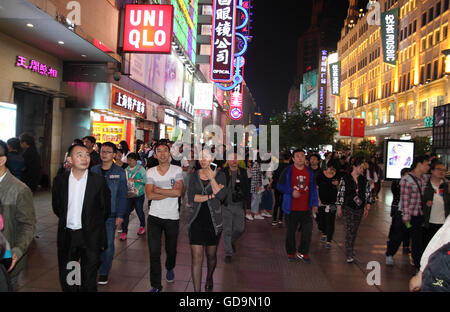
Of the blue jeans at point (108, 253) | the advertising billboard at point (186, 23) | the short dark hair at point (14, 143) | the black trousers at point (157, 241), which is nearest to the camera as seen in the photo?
the black trousers at point (157, 241)

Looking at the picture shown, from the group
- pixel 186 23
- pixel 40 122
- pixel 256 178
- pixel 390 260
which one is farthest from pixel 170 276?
pixel 186 23

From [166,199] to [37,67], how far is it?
399 inches

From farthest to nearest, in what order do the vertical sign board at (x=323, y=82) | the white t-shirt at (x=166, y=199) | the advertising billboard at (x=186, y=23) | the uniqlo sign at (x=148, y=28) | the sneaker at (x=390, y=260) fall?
1. the vertical sign board at (x=323, y=82)
2. the advertising billboard at (x=186, y=23)
3. the uniqlo sign at (x=148, y=28)
4. the sneaker at (x=390, y=260)
5. the white t-shirt at (x=166, y=199)

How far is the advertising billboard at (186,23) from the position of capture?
89.7 feet

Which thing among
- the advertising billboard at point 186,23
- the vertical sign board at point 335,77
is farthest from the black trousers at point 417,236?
the vertical sign board at point 335,77

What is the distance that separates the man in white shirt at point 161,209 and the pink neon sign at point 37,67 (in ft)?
29.5

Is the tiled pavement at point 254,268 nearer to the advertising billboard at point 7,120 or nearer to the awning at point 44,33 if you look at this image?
the advertising billboard at point 7,120

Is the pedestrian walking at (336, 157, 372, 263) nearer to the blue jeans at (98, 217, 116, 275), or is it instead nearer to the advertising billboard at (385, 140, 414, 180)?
the blue jeans at (98, 217, 116, 275)

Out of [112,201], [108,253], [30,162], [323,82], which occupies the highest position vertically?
[323,82]

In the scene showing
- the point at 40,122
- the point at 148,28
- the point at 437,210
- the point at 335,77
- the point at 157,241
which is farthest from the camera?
the point at 335,77

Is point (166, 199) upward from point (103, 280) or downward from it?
upward

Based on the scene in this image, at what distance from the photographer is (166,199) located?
488 centimetres

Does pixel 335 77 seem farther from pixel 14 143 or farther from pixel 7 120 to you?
pixel 14 143

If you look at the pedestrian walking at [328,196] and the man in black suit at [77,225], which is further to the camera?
the pedestrian walking at [328,196]
